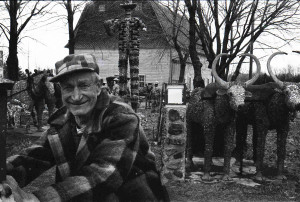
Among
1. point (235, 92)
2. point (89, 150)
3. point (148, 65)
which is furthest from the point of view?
point (148, 65)

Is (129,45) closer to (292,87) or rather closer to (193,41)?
(193,41)

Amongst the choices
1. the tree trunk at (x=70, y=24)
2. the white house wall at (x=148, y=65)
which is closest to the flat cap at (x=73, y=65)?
the tree trunk at (x=70, y=24)

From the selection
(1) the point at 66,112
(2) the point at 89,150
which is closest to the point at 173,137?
(1) the point at 66,112

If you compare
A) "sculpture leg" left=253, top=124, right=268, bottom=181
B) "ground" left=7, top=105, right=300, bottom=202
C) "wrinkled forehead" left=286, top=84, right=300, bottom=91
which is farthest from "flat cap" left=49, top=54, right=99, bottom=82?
"sculpture leg" left=253, top=124, right=268, bottom=181

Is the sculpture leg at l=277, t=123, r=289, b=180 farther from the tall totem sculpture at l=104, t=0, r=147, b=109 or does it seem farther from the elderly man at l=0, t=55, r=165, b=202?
the tall totem sculpture at l=104, t=0, r=147, b=109

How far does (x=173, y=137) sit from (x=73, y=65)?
16.6 ft

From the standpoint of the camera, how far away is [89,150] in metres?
2.01

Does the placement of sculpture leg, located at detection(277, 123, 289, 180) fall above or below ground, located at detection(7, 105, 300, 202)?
above

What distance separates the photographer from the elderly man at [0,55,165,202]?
1.78m

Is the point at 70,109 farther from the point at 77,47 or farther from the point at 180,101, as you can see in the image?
the point at 77,47

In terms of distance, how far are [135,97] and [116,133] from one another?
426 inches

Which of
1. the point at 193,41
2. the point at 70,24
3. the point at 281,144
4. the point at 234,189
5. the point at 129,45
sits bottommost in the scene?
the point at 234,189

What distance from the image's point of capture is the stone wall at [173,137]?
680cm

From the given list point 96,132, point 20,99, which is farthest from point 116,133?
point 20,99
